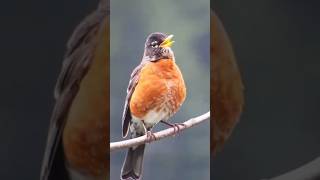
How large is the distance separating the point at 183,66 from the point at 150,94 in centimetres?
35

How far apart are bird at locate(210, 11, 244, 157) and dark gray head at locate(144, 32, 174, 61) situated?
35 cm

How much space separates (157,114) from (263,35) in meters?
1.10

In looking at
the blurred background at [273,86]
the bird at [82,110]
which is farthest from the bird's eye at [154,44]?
the blurred background at [273,86]

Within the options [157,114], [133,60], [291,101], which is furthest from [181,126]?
[291,101]

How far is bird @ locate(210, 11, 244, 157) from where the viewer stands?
4.86m

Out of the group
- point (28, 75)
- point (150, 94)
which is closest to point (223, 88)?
point (150, 94)

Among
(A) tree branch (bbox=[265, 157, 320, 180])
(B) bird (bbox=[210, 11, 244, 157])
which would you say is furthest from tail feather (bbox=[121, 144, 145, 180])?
(A) tree branch (bbox=[265, 157, 320, 180])

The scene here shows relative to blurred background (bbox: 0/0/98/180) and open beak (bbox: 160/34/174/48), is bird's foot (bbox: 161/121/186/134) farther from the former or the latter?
blurred background (bbox: 0/0/98/180)

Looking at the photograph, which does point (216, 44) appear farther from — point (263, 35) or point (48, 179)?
point (48, 179)

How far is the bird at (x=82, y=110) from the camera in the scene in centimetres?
454

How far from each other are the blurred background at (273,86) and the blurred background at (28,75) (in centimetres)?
132

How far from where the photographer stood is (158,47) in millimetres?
4805

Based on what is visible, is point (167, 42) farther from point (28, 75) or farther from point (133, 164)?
point (28, 75)

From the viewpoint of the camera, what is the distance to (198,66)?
482 centimetres
